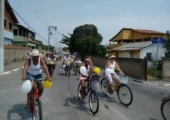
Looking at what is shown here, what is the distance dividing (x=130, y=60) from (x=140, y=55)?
14.8 metres

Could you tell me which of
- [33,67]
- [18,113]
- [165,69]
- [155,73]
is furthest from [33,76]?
[155,73]

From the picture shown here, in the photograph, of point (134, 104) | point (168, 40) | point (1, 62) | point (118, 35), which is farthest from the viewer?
point (118, 35)

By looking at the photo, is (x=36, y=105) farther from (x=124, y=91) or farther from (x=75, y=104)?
(x=124, y=91)

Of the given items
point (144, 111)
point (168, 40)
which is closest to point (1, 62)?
point (144, 111)

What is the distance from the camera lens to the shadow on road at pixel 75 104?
28.1 feet

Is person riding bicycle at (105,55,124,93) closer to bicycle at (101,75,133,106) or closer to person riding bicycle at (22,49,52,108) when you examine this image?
bicycle at (101,75,133,106)

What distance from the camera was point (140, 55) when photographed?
→ 3984 cm

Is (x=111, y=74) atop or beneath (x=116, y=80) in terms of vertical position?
atop

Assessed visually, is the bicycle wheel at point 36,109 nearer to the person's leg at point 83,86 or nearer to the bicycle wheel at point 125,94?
the person's leg at point 83,86

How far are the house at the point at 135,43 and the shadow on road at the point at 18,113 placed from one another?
3251 centimetres

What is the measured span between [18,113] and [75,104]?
221 cm

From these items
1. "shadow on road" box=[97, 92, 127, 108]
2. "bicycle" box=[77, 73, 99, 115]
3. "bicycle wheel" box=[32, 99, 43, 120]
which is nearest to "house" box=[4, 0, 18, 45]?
"shadow on road" box=[97, 92, 127, 108]

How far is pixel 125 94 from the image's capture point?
381 inches

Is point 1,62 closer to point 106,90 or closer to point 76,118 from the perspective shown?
point 106,90
